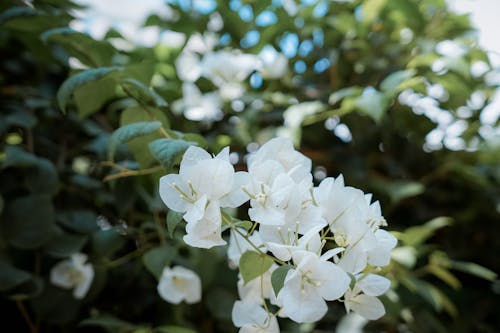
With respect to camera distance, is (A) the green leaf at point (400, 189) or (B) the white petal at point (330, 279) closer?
(B) the white petal at point (330, 279)

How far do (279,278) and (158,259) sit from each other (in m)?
0.25

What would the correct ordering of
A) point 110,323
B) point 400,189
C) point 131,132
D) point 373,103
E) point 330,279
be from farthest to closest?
point 400,189 → point 373,103 → point 110,323 → point 131,132 → point 330,279

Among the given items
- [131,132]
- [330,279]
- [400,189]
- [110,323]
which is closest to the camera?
[330,279]

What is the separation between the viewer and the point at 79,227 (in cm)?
67

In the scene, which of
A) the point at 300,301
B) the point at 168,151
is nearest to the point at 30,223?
the point at 168,151

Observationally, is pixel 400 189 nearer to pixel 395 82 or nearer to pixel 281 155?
pixel 395 82

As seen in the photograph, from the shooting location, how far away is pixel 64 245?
2.08 feet

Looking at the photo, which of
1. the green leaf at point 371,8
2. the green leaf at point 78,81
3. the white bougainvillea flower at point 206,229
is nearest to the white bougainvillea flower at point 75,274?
the green leaf at point 78,81

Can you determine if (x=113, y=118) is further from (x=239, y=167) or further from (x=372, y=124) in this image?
(x=372, y=124)

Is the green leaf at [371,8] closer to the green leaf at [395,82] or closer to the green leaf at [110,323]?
the green leaf at [395,82]

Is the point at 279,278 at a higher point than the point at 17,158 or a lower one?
higher

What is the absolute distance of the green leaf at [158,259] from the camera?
55 centimetres

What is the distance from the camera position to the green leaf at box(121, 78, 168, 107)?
1.66 feet

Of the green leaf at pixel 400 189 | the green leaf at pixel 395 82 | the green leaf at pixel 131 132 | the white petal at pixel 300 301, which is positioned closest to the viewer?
the white petal at pixel 300 301
